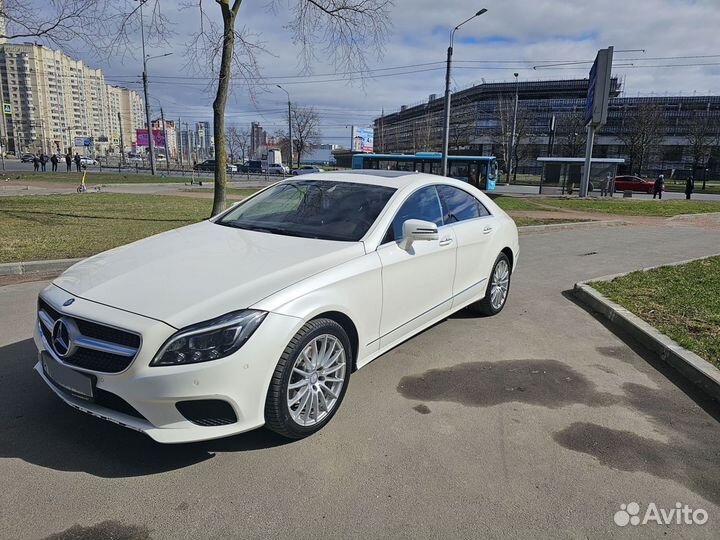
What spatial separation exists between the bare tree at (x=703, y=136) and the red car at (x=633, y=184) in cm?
3360

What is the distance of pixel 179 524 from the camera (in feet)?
7.88

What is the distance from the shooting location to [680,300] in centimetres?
609

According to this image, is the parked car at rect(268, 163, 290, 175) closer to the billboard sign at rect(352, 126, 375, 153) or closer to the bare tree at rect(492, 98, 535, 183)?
the bare tree at rect(492, 98, 535, 183)

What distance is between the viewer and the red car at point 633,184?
135 feet

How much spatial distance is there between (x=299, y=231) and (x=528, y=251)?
7.52 m

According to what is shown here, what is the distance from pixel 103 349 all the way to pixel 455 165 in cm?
3447

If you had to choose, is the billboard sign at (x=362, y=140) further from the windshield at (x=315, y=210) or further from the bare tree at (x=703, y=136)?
the windshield at (x=315, y=210)

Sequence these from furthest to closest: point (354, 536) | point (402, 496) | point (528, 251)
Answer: point (528, 251)
point (402, 496)
point (354, 536)

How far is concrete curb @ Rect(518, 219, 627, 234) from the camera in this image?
1333 centimetres

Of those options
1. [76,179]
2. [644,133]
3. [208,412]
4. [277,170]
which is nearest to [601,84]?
[208,412]

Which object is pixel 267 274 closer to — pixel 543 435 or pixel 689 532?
pixel 543 435

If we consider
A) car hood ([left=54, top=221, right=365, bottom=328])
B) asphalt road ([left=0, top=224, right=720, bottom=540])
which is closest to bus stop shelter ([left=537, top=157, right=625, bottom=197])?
asphalt road ([left=0, top=224, right=720, bottom=540])

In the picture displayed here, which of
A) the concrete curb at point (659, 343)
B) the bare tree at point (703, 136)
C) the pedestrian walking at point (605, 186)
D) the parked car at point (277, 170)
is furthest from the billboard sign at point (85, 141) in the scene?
the concrete curb at point (659, 343)

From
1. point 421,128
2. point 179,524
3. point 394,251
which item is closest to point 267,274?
point 394,251
